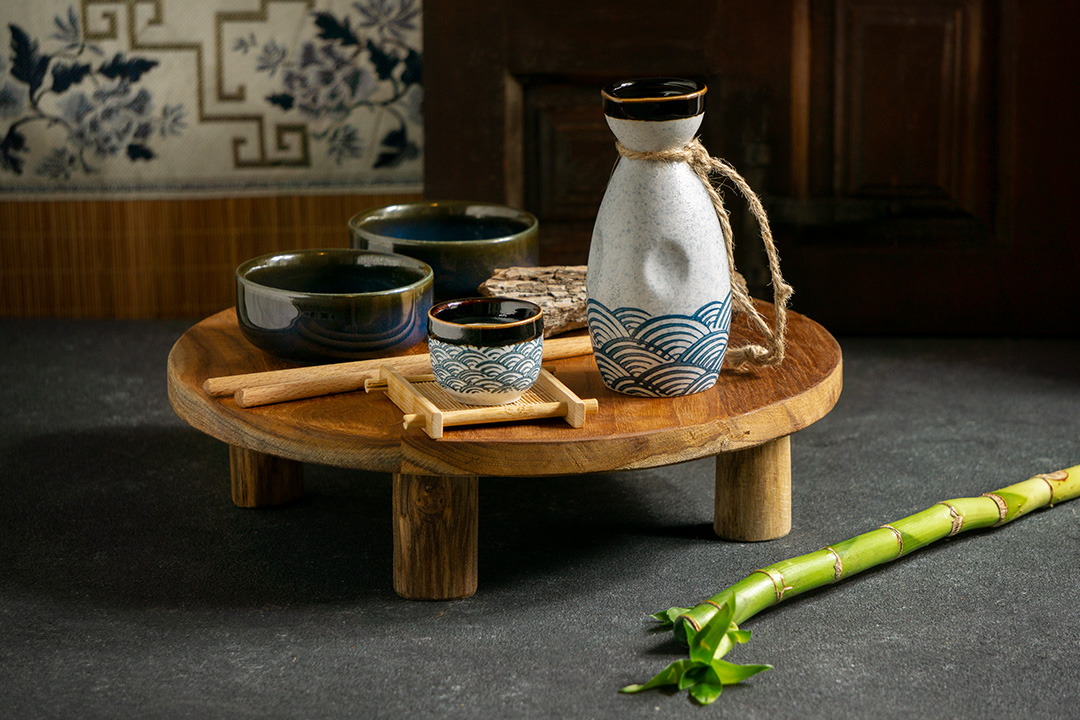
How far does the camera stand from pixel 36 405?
1.75 metres

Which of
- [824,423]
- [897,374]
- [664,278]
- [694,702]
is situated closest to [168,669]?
[694,702]

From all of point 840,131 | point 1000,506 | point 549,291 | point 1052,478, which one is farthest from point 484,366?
point 840,131

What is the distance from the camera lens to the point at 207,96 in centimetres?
214

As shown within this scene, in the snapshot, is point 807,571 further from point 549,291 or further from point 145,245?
point 145,245

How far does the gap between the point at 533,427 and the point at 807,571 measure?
32 centimetres

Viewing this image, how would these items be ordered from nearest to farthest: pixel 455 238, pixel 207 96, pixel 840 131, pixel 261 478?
pixel 261 478
pixel 455 238
pixel 840 131
pixel 207 96

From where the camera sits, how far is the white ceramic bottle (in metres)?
1.07

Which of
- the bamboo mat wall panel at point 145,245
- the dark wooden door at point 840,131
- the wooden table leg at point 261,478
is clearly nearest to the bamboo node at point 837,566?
the wooden table leg at point 261,478

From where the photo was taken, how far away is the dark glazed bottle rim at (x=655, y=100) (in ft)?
3.42

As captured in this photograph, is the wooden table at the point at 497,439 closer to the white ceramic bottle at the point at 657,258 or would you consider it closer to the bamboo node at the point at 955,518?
the white ceramic bottle at the point at 657,258

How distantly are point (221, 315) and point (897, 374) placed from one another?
1111 mm

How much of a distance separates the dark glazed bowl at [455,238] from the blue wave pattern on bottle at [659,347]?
24cm

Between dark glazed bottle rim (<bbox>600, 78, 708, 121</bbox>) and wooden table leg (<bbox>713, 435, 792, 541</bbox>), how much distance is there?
1.29 feet

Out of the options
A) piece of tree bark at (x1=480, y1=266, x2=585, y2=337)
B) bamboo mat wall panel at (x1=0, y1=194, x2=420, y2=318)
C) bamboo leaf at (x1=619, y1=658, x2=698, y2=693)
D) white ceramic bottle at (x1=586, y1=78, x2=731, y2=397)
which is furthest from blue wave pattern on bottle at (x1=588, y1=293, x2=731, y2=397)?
bamboo mat wall panel at (x1=0, y1=194, x2=420, y2=318)
